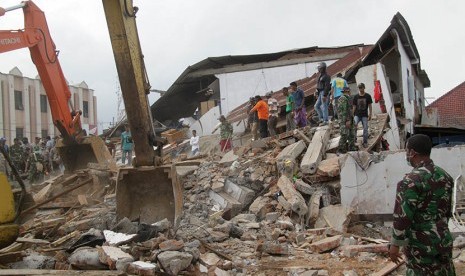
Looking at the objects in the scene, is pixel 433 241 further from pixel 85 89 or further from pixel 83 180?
pixel 85 89

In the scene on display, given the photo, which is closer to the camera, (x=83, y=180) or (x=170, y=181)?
(x=170, y=181)

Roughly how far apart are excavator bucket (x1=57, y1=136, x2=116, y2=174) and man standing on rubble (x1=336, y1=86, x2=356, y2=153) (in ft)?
16.5

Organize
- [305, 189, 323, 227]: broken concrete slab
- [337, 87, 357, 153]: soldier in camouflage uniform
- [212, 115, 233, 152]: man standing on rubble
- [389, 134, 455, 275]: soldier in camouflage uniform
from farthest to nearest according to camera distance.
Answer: [212, 115, 233, 152]: man standing on rubble
[337, 87, 357, 153]: soldier in camouflage uniform
[305, 189, 323, 227]: broken concrete slab
[389, 134, 455, 275]: soldier in camouflage uniform

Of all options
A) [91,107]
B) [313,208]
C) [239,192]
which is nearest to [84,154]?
[239,192]

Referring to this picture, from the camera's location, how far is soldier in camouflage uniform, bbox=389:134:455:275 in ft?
10.9

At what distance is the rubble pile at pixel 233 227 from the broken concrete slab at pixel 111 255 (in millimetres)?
11

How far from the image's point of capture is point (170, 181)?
661 centimetres

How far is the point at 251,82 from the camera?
69.1 feet

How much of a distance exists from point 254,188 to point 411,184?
5.72m

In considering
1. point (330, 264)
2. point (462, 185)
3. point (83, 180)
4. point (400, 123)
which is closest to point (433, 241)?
point (330, 264)

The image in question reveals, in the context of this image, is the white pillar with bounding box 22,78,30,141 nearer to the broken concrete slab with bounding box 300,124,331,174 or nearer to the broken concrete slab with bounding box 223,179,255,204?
the broken concrete slab with bounding box 300,124,331,174

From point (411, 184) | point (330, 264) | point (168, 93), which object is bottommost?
point (330, 264)

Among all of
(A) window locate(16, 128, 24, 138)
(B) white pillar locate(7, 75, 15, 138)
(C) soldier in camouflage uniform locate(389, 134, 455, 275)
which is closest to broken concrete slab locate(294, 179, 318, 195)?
(C) soldier in camouflage uniform locate(389, 134, 455, 275)

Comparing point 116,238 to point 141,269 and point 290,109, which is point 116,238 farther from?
point 290,109
